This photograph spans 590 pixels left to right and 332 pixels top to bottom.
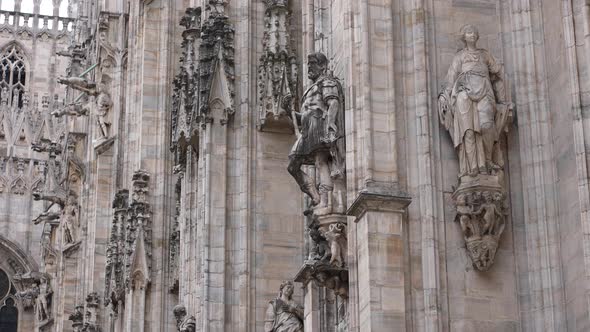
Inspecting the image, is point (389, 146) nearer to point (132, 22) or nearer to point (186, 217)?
point (186, 217)

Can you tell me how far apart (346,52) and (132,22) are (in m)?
18.3

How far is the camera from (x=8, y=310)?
58.6 m

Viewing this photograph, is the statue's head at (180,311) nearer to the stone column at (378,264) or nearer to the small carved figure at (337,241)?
the small carved figure at (337,241)

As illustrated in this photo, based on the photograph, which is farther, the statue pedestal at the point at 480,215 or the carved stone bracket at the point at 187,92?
the carved stone bracket at the point at 187,92

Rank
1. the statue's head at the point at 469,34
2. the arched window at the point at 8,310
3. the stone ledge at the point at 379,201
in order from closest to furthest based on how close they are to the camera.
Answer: the stone ledge at the point at 379,201 < the statue's head at the point at 469,34 < the arched window at the point at 8,310

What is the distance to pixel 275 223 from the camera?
947 inches

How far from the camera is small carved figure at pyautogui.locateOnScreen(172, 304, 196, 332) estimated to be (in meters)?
24.5

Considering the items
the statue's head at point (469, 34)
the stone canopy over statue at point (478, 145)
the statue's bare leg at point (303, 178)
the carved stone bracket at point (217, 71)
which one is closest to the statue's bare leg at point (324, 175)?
the statue's bare leg at point (303, 178)

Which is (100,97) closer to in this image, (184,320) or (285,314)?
(184,320)

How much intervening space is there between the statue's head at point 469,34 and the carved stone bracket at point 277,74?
20.7ft

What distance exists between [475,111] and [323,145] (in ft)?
6.18

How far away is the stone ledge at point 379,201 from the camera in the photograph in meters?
16.5

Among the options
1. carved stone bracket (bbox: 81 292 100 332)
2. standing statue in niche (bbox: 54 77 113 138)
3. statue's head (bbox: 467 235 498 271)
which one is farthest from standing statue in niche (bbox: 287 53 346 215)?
standing statue in niche (bbox: 54 77 113 138)

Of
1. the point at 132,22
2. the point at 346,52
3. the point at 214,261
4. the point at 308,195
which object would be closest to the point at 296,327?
the point at 214,261
